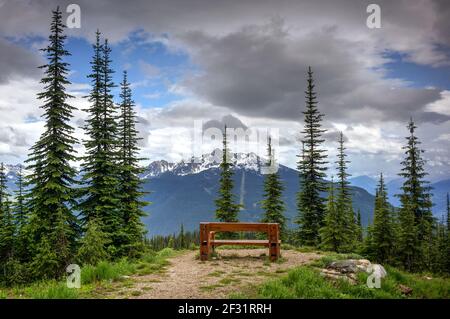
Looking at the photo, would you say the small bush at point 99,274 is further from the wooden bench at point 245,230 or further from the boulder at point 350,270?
the boulder at point 350,270

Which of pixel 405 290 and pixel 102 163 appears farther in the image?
pixel 102 163

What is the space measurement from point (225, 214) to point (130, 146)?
482 inches

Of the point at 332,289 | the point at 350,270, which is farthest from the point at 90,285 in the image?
the point at 350,270

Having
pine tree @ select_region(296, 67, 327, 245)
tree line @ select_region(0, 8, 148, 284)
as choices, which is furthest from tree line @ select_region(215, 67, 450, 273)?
tree line @ select_region(0, 8, 148, 284)

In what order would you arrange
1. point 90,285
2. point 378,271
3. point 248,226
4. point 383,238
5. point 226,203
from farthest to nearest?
point 226,203, point 383,238, point 248,226, point 378,271, point 90,285

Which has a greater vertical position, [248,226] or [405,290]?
[248,226]

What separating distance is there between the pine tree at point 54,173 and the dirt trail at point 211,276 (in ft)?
32.6

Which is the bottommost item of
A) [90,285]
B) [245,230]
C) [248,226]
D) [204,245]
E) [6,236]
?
[6,236]

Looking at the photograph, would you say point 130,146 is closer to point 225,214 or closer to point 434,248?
point 225,214

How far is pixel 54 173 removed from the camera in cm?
2178

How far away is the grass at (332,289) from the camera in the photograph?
27.7 feet

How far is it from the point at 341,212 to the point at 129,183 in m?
16.4

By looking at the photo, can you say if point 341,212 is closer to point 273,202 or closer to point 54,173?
point 273,202
